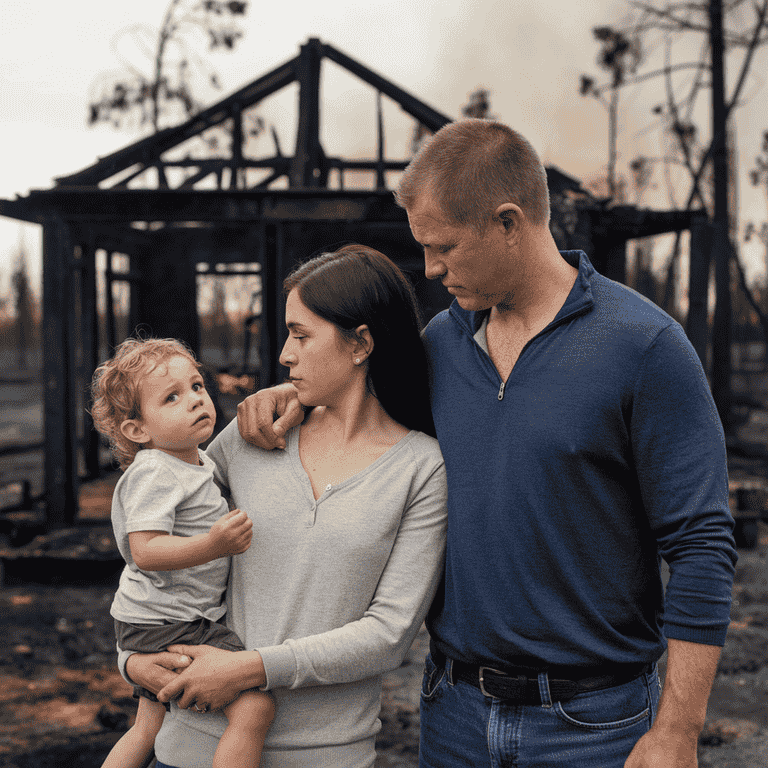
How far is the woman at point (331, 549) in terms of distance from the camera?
179cm

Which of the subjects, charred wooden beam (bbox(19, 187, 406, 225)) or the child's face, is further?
charred wooden beam (bbox(19, 187, 406, 225))

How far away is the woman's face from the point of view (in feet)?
6.33

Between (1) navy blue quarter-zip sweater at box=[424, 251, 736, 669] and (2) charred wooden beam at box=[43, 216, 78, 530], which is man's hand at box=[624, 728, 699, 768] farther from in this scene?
(2) charred wooden beam at box=[43, 216, 78, 530]

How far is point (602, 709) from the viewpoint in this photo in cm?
184

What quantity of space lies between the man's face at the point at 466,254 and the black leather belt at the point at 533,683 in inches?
35.1

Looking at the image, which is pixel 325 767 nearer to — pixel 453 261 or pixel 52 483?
pixel 453 261

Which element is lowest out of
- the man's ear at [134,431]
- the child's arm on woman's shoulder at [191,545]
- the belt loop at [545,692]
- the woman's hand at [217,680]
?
the belt loop at [545,692]

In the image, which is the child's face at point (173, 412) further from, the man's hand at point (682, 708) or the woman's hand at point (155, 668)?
the man's hand at point (682, 708)

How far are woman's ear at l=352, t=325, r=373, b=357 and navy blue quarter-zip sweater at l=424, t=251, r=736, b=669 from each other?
10.2 inches

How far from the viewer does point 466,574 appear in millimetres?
1892

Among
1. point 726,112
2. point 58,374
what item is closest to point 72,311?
Answer: point 58,374

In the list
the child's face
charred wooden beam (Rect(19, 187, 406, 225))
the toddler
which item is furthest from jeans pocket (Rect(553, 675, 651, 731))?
charred wooden beam (Rect(19, 187, 406, 225))

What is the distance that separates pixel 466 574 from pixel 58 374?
7466 mm

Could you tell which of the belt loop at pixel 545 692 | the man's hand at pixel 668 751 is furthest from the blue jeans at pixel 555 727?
the man's hand at pixel 668 751
